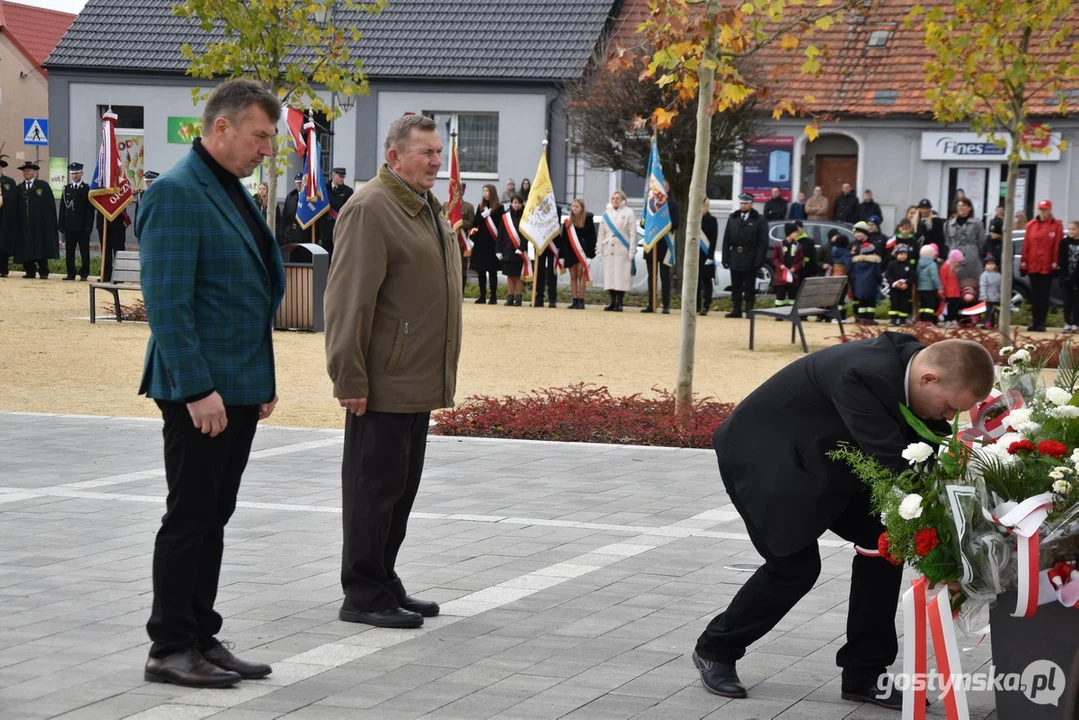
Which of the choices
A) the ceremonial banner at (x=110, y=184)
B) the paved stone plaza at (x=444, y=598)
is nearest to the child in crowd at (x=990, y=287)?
the ceremonial banner at (x=110, y=184)

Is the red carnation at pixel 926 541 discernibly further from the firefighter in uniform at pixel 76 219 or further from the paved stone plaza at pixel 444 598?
the firefighter in uniform at pixel 76 219

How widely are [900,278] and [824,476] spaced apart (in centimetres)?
1821

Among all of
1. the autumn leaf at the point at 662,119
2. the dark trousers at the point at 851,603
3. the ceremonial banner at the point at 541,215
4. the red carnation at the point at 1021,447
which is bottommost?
the dark trousers at the point at 851,603

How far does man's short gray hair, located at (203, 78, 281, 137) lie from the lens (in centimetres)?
520

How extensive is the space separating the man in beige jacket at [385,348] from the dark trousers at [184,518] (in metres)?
0.88

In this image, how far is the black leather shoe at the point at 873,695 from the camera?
5.23 m

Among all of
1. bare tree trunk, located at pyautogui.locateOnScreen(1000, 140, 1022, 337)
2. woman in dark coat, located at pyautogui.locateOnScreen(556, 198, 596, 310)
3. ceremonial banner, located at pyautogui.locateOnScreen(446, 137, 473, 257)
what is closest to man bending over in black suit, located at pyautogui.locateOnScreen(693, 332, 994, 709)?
bare tree trunk, located at pyautogui.locateOnScreen(1000, 140, 1022, 337)

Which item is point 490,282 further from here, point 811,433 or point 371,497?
point 811,433

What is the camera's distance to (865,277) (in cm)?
2316

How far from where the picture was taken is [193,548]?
5203 millimetres

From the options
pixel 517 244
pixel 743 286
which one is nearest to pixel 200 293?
pixel 743 286

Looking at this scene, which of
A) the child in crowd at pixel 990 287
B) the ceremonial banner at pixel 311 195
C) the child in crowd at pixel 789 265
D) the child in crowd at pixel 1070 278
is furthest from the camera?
the ceremonial banner at pixel 311 195

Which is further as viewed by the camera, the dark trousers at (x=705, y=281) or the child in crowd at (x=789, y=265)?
the dark trousers at (x=705, y=281)

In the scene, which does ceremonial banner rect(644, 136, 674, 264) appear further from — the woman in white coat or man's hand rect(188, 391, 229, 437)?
man's hand rect(188, 391, 229, 437)
